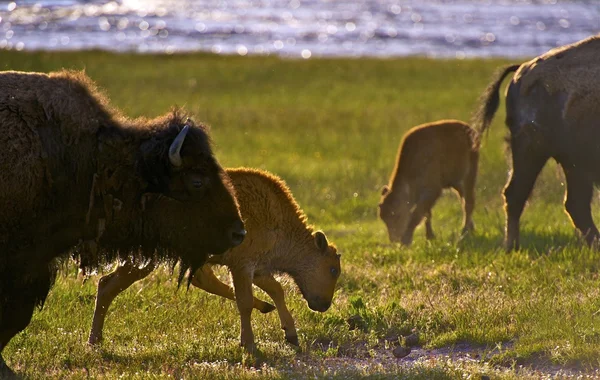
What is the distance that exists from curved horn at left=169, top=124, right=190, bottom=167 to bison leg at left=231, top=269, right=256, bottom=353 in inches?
59.9

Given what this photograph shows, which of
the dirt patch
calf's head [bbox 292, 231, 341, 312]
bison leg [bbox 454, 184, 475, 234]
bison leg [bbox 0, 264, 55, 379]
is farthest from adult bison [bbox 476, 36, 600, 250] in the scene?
bison leg [bbox 0, 264, 55, 379]

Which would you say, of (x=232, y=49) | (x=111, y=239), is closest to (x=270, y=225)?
(x=111, y=239)

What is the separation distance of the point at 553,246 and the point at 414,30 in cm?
5243

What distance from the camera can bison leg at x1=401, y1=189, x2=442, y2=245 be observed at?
12.6 meters

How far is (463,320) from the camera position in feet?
25.2

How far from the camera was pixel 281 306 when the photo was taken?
7.66 metres

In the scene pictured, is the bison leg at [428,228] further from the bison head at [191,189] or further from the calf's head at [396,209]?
the bison head at [191,189]

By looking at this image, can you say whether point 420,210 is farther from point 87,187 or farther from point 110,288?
point 87,187

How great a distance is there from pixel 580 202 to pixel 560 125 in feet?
3.03

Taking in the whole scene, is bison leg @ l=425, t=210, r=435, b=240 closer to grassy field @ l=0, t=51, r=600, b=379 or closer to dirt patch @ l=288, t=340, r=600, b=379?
grassy field @ l=0, t=51, r=600, b=379

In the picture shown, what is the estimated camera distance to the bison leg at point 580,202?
1030 centimetres

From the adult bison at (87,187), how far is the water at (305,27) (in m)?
33.9

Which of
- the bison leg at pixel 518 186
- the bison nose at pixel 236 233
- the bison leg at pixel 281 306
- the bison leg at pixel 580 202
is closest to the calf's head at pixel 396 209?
the bison leg at pixel 518 186

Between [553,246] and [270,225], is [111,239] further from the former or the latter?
[553,246]
